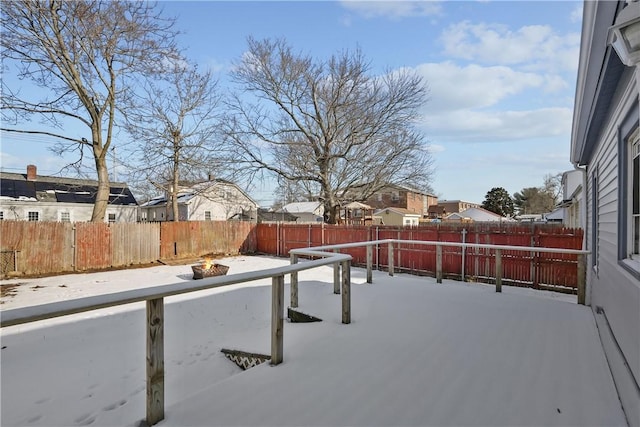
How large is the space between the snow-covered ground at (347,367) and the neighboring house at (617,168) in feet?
0.77

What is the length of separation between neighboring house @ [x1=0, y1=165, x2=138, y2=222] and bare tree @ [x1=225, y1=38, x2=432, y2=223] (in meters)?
9.05

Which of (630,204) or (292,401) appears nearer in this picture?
(292,401)

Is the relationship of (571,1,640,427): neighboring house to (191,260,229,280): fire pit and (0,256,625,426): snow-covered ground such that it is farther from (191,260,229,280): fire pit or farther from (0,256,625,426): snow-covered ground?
(191,260,229,280): fire pit

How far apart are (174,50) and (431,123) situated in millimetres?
12127

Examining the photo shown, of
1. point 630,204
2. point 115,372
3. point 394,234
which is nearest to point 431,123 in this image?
point 394,234

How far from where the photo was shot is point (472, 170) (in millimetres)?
25422

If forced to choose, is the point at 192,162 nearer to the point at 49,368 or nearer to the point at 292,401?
the point at 49,368

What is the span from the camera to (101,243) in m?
11.9

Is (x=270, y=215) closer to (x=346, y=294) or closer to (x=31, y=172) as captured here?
(x=31, y=172)

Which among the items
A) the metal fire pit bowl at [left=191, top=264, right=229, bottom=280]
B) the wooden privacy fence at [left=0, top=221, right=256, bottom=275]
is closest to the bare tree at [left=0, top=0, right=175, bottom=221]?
the wooden privacy fence at [left=0, top=221, right=256, bottom=275]

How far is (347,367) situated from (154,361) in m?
1.40

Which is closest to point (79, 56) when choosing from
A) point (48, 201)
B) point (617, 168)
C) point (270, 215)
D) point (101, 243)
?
point (101, 243)

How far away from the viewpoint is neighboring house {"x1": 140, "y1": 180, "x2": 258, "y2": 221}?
74.3 ft

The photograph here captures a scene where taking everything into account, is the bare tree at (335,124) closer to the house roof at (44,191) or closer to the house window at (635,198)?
the house roof at (44,191)
